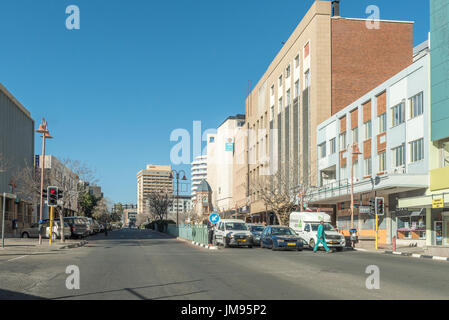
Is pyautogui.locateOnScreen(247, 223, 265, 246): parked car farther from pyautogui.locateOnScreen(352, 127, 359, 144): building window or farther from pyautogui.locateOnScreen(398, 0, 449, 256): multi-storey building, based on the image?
pyautogui.locateOnScreen(352, 127, 359, 144): building window

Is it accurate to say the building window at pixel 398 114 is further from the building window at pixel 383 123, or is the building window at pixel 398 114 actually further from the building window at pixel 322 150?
the building window at pixel 322 150

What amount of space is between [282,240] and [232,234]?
390 centimetres

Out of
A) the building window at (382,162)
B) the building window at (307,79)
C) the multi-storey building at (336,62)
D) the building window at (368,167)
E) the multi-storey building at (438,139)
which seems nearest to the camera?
the multi-storey building at (438,139)

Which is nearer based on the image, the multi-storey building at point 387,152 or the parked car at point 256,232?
the parked car at point 256,232

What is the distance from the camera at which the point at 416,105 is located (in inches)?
1474

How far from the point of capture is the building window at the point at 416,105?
3672 centimetres

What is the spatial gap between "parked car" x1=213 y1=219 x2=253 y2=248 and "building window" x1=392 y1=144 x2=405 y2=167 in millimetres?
13666

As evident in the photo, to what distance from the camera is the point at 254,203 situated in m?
82.6

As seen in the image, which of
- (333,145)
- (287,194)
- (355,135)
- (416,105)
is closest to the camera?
(416,105)

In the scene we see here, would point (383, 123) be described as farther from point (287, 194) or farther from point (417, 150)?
point (287, 194)

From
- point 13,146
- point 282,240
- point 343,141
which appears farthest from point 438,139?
point 13,146

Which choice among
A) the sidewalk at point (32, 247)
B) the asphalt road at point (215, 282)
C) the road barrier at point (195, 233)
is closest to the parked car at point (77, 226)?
the road barrier at point (195, 233)

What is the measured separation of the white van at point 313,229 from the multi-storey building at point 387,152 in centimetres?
458
